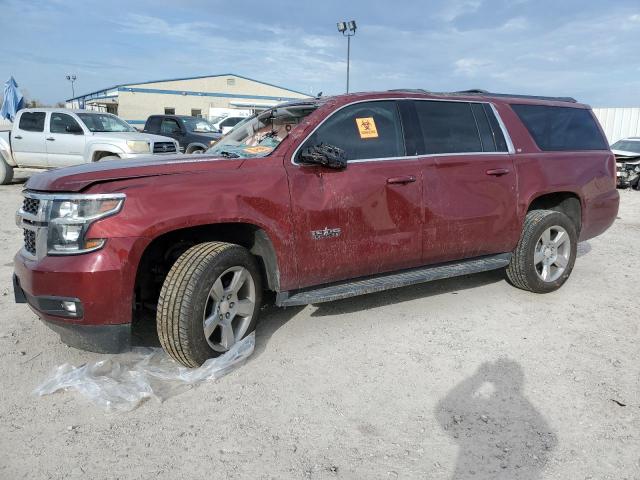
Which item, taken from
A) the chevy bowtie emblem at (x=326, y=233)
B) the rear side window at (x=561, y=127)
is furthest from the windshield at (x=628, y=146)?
the chevy bowtie emblem at (x=326, y=233)

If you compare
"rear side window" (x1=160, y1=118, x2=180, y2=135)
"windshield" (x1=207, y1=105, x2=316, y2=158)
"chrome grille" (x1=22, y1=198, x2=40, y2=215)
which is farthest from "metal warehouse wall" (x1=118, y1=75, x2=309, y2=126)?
"chrome grille" (x1=22, y1=198, x2=40, y2=215)

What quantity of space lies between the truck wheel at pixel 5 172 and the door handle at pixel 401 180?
12.5 meters

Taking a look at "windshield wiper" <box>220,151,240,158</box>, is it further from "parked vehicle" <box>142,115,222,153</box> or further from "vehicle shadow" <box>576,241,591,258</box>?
"parked vehicle" <box>142,115,222,153</box>

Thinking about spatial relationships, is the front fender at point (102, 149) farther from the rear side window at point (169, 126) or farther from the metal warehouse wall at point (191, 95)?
the metal warehouse wall at point (191, 95)

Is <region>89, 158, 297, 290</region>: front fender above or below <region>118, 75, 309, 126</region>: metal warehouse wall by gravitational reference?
below

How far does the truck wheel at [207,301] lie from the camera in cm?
321

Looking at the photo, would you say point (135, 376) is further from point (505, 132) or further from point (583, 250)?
point (583, 250)

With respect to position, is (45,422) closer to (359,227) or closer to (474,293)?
(359,227)

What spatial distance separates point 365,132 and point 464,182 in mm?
1005

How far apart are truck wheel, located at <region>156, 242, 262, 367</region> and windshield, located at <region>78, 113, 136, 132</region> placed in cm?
975

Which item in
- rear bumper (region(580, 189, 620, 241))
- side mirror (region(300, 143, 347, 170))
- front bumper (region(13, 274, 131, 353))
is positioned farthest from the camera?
rear bumper (region(580, 189, 620, 241))

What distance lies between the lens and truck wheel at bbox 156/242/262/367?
321 centimetres

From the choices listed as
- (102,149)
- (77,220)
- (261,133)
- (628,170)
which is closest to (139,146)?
(102,149)

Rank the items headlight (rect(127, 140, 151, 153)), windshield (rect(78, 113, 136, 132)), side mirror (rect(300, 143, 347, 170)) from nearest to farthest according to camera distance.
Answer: side mirror (rect(300, 143, 347, 170))
headlight (rect(127, 140, 151, 153))
windshield (rect(78, 113, 136, 132))
